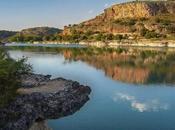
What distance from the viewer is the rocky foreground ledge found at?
23.4 meters

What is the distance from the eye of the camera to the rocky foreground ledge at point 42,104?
2338cm

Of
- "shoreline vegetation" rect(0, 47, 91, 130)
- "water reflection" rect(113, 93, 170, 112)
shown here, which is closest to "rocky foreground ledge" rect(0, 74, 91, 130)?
"shoreline vegetation" rect(0, 47, 91, 130)

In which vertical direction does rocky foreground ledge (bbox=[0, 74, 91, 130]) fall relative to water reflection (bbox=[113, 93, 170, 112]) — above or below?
above

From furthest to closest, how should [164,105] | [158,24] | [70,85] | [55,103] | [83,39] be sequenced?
[83,39] < [158,24] < [70,85] < [164,105] < [55,103]

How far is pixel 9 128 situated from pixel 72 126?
192 inches

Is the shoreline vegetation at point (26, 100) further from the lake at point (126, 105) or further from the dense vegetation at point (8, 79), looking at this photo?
the lake at point (126, 105)

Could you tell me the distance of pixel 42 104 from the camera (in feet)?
94.2

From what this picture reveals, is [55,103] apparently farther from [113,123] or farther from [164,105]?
[164,105]

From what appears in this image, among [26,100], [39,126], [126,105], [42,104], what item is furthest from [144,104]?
[39,126]

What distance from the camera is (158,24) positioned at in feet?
590

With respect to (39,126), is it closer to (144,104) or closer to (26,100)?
(26,100)

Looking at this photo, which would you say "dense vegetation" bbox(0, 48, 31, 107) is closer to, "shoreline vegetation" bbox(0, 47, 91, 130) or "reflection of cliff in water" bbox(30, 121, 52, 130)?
"shoreline vegetation" bbox(0, 47, 91, 130)

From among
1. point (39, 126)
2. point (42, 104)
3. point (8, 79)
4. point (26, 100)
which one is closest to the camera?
point (39, 126)

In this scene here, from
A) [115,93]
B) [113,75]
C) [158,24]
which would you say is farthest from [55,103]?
[158,24]
